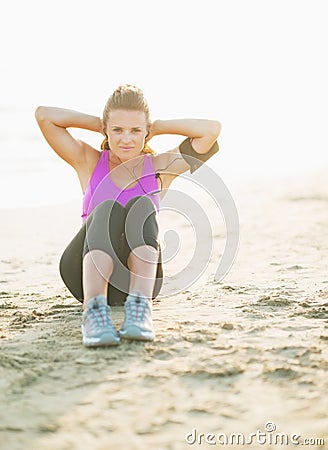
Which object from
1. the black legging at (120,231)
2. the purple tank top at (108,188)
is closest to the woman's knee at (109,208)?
the black legging at (120,231)

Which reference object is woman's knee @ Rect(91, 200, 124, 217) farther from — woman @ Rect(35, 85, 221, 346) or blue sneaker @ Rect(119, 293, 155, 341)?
blue sneaker @ Rect(119, 293, 155, 341)

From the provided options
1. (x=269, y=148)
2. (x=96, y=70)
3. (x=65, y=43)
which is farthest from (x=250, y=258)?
(x=65, y=43)

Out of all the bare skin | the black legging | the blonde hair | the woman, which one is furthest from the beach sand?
the blonde hair

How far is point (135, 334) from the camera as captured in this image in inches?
108

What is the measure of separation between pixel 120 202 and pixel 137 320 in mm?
751

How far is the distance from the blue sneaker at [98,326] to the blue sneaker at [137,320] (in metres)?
0.05

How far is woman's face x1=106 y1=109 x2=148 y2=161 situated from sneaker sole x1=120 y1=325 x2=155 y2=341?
1.06 metres

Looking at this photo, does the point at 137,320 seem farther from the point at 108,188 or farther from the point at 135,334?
the point at 108,188

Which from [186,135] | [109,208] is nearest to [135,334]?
[109,208]

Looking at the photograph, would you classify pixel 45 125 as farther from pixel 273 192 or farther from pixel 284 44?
pixel 284 44

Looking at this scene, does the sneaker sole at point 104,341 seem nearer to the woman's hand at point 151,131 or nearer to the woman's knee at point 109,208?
the woman's knee at point 109,208

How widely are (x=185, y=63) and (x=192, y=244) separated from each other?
1426cm

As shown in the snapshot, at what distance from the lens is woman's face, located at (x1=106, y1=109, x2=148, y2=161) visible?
337 cm

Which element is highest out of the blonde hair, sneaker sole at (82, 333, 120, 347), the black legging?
the blonde hair
